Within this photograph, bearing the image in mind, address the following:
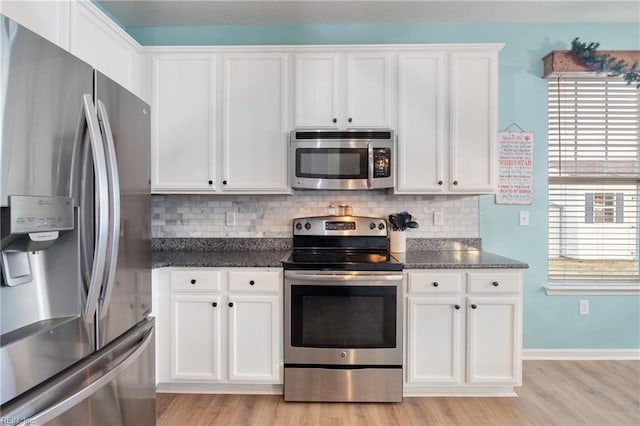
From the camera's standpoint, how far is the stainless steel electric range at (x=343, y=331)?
83.9 inches

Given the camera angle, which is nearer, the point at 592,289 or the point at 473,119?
the point at 473,119

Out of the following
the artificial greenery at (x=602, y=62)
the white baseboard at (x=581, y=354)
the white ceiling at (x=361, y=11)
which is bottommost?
the white baseboard at (x=581, y=354)

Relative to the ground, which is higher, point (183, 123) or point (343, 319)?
point (183, 123)

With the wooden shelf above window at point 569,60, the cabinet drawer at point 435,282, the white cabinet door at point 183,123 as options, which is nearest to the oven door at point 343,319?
the cabinet drawer at point 435,282

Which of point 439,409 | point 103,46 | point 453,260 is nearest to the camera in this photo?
point 103,46

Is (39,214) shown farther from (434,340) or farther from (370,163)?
(434,340)

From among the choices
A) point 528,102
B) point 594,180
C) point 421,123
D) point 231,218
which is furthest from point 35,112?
point 594,180

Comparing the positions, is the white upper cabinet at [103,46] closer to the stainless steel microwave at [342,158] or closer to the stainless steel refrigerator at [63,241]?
the stainless steel refrigerator at [63,241]

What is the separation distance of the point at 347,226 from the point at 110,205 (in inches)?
68.4

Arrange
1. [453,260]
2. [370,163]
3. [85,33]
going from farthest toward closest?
[370,163] → [453,260] → [85,33]

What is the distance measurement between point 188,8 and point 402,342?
9.08 feet

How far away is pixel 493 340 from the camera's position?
2168 mm

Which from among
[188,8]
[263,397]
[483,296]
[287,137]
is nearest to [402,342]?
[483,296]

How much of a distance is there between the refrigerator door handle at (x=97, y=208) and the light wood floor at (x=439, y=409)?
4.12 feet
